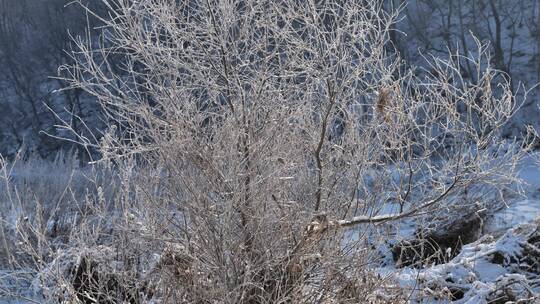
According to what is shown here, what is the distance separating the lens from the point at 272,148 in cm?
Answer: 531

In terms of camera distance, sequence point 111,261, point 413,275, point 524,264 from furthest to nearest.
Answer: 1. point 524,264
2. point 413,275
3. point 111,261

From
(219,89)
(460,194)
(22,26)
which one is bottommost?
(22,26)

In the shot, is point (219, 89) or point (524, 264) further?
point (524, 264)

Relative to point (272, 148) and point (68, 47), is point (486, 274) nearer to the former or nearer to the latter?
point (272, 148)

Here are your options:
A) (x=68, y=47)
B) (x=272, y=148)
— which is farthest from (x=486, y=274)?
(x=68, y=47)

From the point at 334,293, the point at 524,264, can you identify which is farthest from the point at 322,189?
the point at 524,264

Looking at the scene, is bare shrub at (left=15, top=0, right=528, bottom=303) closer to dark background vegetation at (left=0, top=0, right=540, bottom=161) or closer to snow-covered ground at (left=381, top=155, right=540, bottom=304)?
snow-covered ground at (left=381, top=155, right=540, bottom=304)

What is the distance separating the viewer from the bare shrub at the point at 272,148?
5.08m

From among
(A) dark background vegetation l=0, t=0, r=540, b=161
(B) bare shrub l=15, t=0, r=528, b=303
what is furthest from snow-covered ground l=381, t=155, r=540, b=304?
(A) dark background vegetation l=0, t=0, r=540, b=161

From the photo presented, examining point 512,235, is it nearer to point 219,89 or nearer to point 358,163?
point 358,163

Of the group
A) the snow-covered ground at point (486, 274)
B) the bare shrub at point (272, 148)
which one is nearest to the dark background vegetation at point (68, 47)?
the snow-covered ground at point (486, 274)

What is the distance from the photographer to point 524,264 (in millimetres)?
6770

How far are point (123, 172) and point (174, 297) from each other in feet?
3.33

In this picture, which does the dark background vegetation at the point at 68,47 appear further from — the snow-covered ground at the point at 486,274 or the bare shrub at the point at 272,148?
the bare shrub at the point at 272,148
